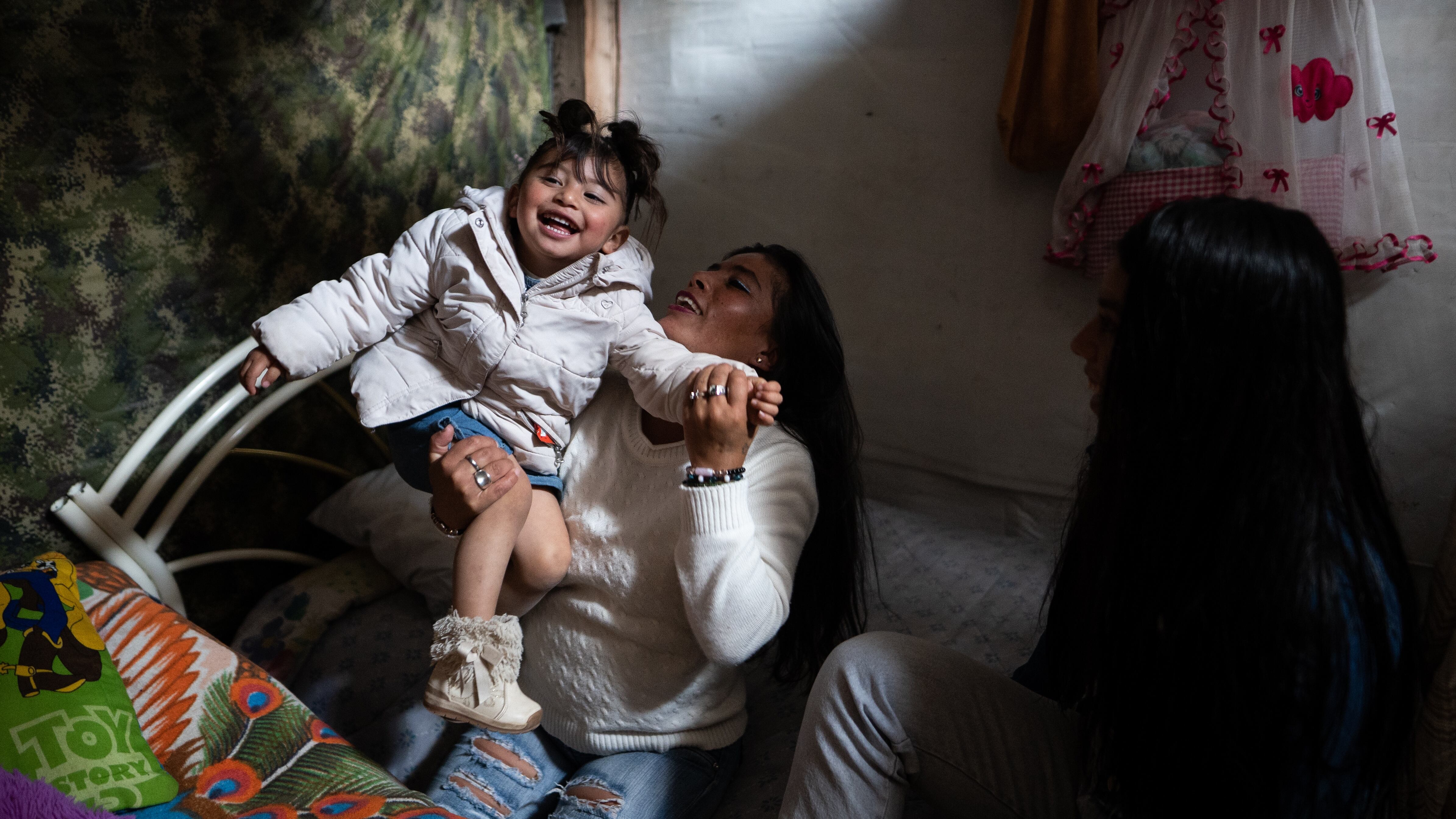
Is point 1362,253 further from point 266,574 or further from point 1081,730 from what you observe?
point 266,574

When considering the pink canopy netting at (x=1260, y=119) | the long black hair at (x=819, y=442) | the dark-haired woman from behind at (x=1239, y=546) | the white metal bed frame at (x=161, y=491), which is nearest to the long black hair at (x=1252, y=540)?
the dark-haired woman from behind at (x=1239, y=546)

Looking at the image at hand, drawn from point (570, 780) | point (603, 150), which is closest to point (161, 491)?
point (570, 780)

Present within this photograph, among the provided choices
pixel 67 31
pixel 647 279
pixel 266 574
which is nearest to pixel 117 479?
pixel 266 574

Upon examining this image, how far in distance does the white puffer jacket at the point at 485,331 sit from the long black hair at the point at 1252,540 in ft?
1.92

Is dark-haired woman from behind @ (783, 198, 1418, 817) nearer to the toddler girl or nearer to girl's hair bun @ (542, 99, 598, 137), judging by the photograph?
the toddler girl

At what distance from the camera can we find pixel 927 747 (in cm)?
112

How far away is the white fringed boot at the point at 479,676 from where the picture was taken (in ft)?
3.68

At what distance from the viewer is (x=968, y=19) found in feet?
6.07

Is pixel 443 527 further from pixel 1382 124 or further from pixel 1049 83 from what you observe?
pixel 1382 124

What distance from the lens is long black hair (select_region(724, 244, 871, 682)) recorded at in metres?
1.42

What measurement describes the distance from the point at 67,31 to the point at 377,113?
61 centimetres

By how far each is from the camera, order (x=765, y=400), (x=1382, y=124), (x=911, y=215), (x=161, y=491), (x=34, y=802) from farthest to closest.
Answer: (x=911, y=215)
(x=161, y=491)
(x=1382, y=124)
(x=765, y=400)
(x=34, y=802)

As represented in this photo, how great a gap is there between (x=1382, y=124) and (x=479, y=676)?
169cm

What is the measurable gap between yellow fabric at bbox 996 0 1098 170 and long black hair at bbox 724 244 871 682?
24.4 inches
